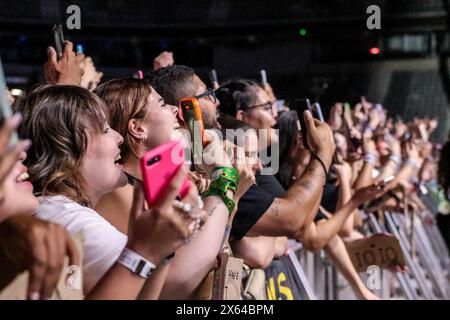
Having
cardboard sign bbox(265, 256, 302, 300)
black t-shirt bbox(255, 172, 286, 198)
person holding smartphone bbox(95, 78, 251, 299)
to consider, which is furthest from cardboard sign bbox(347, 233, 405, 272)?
person holding smartphone bbox(95, 78, 251, 299)

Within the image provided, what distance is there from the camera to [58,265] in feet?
4.69

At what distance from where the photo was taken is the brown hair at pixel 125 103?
7.98 ft

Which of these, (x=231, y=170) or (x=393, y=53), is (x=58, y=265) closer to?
(x=231, y=170)

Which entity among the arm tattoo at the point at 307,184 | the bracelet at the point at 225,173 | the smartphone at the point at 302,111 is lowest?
the bracelet at the point at 225,173

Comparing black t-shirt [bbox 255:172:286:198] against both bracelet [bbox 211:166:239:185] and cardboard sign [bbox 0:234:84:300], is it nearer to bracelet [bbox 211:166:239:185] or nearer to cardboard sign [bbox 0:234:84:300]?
bracelet [bbox 211:166:239:185]

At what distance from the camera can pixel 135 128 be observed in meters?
2.44

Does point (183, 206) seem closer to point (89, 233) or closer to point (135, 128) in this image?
point (89, 233)

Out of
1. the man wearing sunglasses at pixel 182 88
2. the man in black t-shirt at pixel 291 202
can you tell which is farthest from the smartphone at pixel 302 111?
the man wearing sunglasses at pixel 182 88

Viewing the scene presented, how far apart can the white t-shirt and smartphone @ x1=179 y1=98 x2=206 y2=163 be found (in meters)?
0.36

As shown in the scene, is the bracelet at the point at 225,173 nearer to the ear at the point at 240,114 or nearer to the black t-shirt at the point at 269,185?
the black t-shirt at the point at 269,185

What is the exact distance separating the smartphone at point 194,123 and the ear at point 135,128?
0.12 m

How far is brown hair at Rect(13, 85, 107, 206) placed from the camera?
2.05 m

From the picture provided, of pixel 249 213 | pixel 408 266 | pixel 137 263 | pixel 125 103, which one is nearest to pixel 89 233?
pixel 137 263

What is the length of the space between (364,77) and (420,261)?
39.4ft
